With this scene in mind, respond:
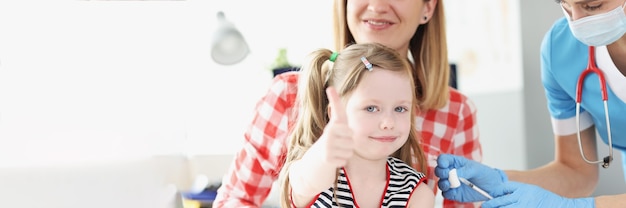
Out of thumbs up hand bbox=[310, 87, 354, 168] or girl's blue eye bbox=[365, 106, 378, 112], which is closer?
thumbs up hand bbox=[310, 87, 354, 168]

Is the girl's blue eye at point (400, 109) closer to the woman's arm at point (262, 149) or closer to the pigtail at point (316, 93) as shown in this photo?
the pigtail at point (316, 93)

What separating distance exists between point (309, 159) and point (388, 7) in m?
0.53

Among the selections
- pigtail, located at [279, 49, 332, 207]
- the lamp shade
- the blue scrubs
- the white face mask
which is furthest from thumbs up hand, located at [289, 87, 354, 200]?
the lamp shade

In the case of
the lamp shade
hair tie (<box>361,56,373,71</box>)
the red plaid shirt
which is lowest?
the red plaid shirt

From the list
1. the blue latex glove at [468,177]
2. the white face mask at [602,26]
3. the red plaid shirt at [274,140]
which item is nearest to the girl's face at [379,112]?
the blue latex glove at [468,177]

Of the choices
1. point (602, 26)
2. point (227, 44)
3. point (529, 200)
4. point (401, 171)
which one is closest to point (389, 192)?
point (401, 171)

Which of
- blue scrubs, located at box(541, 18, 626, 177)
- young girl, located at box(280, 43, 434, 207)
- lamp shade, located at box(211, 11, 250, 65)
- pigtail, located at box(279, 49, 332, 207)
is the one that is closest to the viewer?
young girl, located at box(280, 43, 434, 207)

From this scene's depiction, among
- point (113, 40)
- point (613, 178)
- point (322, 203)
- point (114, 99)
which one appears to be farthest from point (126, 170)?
point (613, 178)

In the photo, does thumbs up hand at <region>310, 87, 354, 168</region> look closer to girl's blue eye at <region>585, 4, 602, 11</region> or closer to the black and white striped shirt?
the black and white striped shirt

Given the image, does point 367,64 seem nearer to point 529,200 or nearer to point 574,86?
point 529,200

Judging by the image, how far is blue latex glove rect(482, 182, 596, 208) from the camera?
5.00ft

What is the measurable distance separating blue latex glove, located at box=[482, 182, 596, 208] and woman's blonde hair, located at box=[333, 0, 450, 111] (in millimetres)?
290

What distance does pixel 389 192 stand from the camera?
1348mm

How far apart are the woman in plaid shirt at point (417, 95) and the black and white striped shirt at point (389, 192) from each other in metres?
0.28
